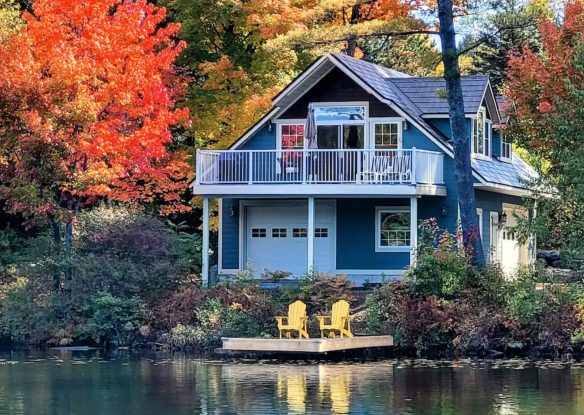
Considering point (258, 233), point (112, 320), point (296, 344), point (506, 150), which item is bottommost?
point (296, 344)

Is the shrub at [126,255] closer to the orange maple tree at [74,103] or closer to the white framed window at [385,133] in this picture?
the orange maple tree at [74,103]

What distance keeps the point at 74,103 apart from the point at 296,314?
8.59 meters

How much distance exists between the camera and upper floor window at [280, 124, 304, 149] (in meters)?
35.9

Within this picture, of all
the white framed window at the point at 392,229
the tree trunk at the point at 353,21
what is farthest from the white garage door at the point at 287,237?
the tree trunk at the point at 353,21

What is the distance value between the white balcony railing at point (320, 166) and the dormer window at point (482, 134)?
231 centimetres

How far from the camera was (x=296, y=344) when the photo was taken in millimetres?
26094

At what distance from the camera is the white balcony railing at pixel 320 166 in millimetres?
32844

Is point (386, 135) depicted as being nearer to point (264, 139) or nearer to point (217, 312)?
point (264, 139)

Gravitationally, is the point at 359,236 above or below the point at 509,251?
above

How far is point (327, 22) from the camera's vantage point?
138ft

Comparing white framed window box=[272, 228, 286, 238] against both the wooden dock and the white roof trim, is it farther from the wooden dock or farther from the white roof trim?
the wooden dock

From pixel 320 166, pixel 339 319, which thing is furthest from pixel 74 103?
pixel 339 319

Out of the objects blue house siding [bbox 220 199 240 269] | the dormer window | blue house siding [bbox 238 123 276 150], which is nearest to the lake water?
blue house siding [bbox 220 199 240 269]

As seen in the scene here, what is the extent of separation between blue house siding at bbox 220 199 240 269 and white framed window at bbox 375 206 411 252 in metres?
4.45
